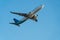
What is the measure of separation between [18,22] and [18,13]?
1409 centimetres

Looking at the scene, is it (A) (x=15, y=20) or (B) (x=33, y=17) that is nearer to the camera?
(B) (x=33, y=17)

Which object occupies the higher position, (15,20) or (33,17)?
(15,20)

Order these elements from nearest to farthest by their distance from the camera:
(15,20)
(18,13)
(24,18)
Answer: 1. (18,13)
2. (24,18)
3. (15,20)

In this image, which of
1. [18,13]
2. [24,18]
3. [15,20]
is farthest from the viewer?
[15,20]

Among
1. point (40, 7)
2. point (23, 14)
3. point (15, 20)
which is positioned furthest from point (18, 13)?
point (15, 20)

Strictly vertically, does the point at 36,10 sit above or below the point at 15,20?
below

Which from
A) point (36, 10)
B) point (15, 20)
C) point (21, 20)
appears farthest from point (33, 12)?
point (15, 20)

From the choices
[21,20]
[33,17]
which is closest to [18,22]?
[21,20]

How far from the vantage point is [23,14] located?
103 meters

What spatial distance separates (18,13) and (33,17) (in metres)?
7.19

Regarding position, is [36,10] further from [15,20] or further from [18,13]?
[15,20]

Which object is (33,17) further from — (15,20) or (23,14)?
(15,20)

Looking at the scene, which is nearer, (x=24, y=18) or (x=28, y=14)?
(x=28, y=14)

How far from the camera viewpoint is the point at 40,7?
105 m
